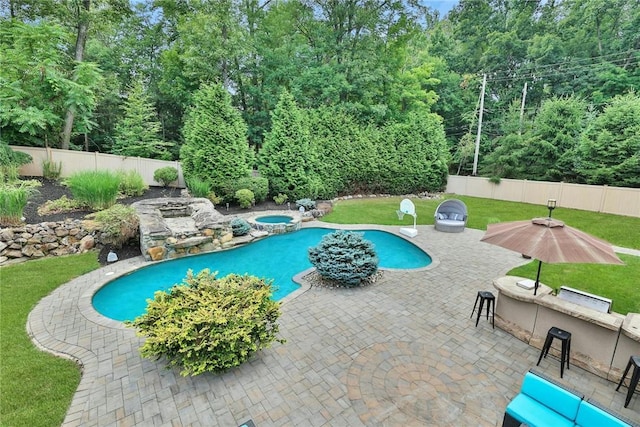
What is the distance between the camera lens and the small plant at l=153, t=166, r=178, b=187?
15.4m

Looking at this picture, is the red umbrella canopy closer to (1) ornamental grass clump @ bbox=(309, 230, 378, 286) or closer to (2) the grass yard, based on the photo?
(1) ornamental grass clump @ bbox=(309, 230, 378, 286)

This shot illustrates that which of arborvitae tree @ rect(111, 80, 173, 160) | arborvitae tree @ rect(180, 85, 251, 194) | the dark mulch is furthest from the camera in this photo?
arborvitae tree @ rect(111, 80, 173, 160)

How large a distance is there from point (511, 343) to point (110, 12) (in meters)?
22.2

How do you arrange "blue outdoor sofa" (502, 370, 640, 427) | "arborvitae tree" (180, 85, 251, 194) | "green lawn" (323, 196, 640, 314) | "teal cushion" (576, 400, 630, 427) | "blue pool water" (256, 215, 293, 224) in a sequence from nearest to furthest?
1. "teal cushion" (576, 400, 630, 427)
2. "blue outdoor sofa" (502, 370, 640, 427)
3. "green lawn" (323, 196, 640, 314)
4. "blue pool water" (256, 215, 293, 224)
5. "arborvitae tree" (180, 85, 251, 194)

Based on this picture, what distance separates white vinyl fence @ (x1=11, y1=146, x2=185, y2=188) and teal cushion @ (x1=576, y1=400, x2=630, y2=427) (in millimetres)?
17740

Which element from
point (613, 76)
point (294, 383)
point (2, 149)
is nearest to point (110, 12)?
point (2, 149)

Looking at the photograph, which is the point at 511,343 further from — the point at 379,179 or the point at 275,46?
the point at 275,46

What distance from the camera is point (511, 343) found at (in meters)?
4.54

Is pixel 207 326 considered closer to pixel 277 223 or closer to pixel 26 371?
pixel 26 371

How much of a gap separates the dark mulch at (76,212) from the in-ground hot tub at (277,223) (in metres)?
1.47

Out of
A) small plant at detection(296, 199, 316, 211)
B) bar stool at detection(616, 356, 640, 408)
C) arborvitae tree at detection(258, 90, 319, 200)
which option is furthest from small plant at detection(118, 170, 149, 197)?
bar stool at detection(616, 356, 640, 408)

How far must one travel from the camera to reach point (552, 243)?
153 inches

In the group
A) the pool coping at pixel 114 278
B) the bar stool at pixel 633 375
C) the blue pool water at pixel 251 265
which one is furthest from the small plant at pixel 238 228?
the bar stool at pixel 633 375

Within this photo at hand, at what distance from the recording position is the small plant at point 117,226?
323 inches
